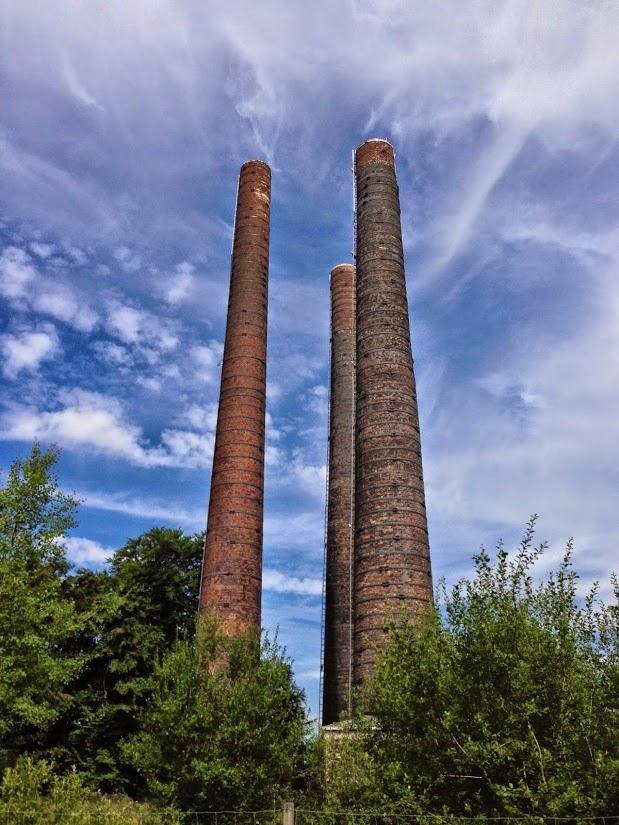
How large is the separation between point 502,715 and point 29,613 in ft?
30.2

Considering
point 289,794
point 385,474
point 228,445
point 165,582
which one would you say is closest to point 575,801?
point 289,794

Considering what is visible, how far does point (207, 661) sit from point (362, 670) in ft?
10.3

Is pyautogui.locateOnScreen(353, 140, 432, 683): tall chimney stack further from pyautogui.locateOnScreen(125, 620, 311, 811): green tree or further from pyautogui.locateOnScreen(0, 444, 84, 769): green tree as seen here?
pyautogui.locateOnScreen(0, 444, 84, 769): green tree

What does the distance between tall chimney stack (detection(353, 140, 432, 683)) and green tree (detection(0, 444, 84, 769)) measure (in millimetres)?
6150

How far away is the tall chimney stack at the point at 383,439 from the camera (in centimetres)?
1416

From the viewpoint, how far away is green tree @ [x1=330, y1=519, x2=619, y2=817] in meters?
6.99

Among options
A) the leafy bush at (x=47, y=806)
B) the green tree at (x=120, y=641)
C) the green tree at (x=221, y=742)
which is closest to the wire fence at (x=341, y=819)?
the leafy bush at (x=47, y=806)

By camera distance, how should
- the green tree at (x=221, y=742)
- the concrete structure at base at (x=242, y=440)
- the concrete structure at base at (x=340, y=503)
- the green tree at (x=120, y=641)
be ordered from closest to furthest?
the green tree at (x=221, y=742), the concrete structure at base at (x=242, y=440), the green tree at (x=120, y=641), the concrete structure at base at (x=340, y=503)

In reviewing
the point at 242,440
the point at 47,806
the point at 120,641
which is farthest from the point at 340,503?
the point at 47,806

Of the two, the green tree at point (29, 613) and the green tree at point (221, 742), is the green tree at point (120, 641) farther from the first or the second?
the green tree at point (221, 742)

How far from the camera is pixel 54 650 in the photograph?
19.8m

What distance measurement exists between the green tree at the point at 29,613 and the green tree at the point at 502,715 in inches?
272

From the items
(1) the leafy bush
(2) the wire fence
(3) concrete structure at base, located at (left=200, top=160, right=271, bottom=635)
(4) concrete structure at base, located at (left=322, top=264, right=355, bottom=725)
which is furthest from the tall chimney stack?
(1) the leafy bush

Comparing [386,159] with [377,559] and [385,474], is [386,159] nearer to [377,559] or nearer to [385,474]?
[385,474]
